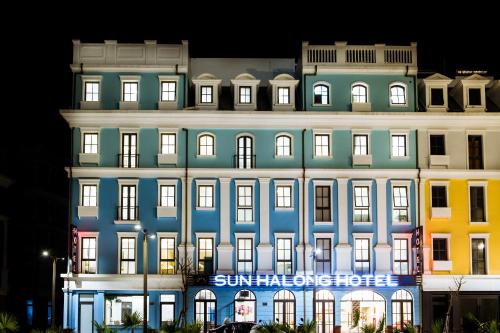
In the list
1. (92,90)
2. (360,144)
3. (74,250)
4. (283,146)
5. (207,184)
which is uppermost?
(92,90)

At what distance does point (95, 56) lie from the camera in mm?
60406

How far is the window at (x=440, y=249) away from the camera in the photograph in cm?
5928

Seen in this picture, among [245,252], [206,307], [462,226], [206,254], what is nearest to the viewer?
[206,307]

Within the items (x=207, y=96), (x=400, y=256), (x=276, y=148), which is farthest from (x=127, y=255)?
(x=400, y=256)

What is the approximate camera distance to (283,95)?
60719 millimetres

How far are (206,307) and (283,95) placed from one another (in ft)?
49.1

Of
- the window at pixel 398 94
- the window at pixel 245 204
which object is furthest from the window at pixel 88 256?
the window at pixel 398 94

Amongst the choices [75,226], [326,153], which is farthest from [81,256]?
[326,153]

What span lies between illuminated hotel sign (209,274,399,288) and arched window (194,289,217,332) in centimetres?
128

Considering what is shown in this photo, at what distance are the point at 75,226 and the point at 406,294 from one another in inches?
858

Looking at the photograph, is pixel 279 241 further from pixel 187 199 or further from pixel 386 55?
pixel 386 55

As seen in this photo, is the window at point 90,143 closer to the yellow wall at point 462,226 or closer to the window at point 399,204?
the window at point 399,204

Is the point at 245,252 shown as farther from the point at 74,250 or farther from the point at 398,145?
the point at 398,145

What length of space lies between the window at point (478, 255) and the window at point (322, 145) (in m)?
11.3
